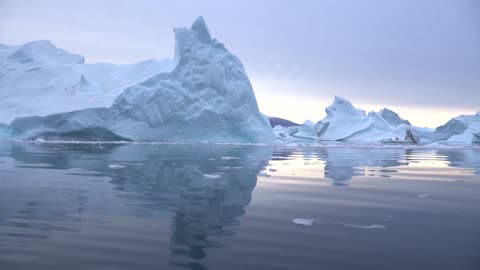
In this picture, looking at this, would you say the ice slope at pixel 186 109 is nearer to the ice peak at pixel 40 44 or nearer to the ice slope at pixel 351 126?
the ice peak at pixel 40 44

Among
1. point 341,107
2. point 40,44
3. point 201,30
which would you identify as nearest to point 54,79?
point 40,44

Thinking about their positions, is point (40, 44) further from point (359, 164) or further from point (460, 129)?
point (460, 129)

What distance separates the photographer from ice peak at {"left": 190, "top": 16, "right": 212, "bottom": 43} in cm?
3441

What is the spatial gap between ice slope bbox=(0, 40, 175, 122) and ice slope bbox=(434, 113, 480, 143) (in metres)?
34.3

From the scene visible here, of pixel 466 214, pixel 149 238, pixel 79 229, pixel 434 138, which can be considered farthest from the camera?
pixel 434 138

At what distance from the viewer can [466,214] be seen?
4715mm

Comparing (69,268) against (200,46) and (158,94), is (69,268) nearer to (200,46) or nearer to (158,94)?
(158,94)

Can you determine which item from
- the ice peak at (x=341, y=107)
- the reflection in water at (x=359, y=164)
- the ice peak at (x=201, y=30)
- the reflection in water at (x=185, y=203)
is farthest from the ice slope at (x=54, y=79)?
the ice peak at (x=341, y=107)

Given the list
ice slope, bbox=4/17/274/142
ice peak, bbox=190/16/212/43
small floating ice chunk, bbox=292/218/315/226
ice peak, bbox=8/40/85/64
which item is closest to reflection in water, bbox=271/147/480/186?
small floating ice chunk, bbox=292/218/315/226

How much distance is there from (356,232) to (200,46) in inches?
1240

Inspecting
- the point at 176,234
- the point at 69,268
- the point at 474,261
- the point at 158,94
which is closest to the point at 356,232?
the point at 474,261

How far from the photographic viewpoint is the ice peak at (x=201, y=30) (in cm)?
3441

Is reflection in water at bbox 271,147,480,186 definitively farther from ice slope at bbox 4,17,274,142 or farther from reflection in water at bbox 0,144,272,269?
ice slope at bbox 4,17,274,142

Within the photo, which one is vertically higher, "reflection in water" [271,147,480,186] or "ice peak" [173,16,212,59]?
"ice peak" [173,16,212,59]
